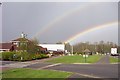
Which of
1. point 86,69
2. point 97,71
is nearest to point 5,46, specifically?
point 86,69

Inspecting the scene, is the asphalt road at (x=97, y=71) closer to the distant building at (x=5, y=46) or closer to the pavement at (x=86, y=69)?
the pavement at (x=86, y=69)

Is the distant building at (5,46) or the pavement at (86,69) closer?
the pavement at (86,69)

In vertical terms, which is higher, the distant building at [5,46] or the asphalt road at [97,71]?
the distant building at [5,46]

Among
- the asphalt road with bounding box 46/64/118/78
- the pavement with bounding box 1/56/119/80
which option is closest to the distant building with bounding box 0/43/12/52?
the pavement with bounding box 1/56/119/80

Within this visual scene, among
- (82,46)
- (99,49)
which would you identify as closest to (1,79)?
Answer: (82,46)

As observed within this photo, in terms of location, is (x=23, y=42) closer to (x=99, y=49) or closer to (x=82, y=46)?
(x=82, y=46)

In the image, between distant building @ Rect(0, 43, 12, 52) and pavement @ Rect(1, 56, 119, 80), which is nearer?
pavement @ Rect(1, 56, 119, 80)

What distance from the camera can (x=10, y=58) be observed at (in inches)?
2136

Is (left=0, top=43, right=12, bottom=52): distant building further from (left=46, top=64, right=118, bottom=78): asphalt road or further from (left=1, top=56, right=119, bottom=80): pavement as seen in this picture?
(left=46, top=64, right=118, bottom=78): asphalt road

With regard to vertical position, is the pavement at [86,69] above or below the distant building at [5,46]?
below


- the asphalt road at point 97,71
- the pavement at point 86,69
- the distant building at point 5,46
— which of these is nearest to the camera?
the pavement at point 86,69

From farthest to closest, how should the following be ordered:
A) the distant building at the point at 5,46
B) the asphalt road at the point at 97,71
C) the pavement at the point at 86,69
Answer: the distant building at the point at 5,46 < the asphalt road at the point at 97,71 < the pavement at the point at 86,69

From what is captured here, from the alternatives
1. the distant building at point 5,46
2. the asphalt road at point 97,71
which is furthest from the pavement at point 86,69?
the distant building at point 5,46

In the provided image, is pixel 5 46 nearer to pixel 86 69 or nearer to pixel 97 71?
pixel 86 69
